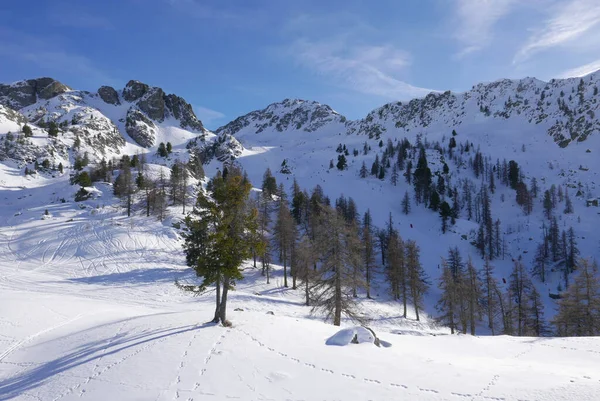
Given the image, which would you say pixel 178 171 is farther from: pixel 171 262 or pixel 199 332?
pixel 199 332

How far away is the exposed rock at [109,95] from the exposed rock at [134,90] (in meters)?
5.08

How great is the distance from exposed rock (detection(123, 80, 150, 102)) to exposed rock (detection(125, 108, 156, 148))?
23457 mm

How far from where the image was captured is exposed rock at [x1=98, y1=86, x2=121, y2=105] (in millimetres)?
172500

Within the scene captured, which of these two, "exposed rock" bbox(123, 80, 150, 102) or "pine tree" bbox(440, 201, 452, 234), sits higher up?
"exposed rock" bbox(123, 80, 150, 102)

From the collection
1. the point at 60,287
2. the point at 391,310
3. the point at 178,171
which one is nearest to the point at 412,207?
the point at 391,310

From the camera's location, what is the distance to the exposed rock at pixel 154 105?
170 metres

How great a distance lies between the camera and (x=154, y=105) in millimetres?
172250

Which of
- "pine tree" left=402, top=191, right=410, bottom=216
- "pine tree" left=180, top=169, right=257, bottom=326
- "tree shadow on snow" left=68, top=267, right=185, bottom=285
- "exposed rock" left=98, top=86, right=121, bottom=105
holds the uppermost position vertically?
"exposed rock" left=98, top=86, right=121, bottom=105

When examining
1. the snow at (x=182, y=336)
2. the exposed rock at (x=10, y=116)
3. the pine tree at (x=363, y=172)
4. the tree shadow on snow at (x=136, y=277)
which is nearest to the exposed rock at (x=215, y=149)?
the exposed rock at (x=10, y=116)

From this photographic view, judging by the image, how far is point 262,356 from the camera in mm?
12164

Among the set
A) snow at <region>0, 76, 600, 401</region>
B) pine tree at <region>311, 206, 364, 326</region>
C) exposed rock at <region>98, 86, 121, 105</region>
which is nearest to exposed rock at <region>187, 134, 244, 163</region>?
exposed rock at <region>98, 86, 121, 105</region>

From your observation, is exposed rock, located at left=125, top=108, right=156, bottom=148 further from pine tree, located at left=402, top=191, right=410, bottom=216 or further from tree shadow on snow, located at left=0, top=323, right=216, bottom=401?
tree shadow on snow, located at left=0, top=323, right=216, bottom=401

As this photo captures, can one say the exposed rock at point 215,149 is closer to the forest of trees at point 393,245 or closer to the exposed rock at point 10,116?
the forest of trees at point 393,245

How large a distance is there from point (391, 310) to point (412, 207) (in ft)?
209
